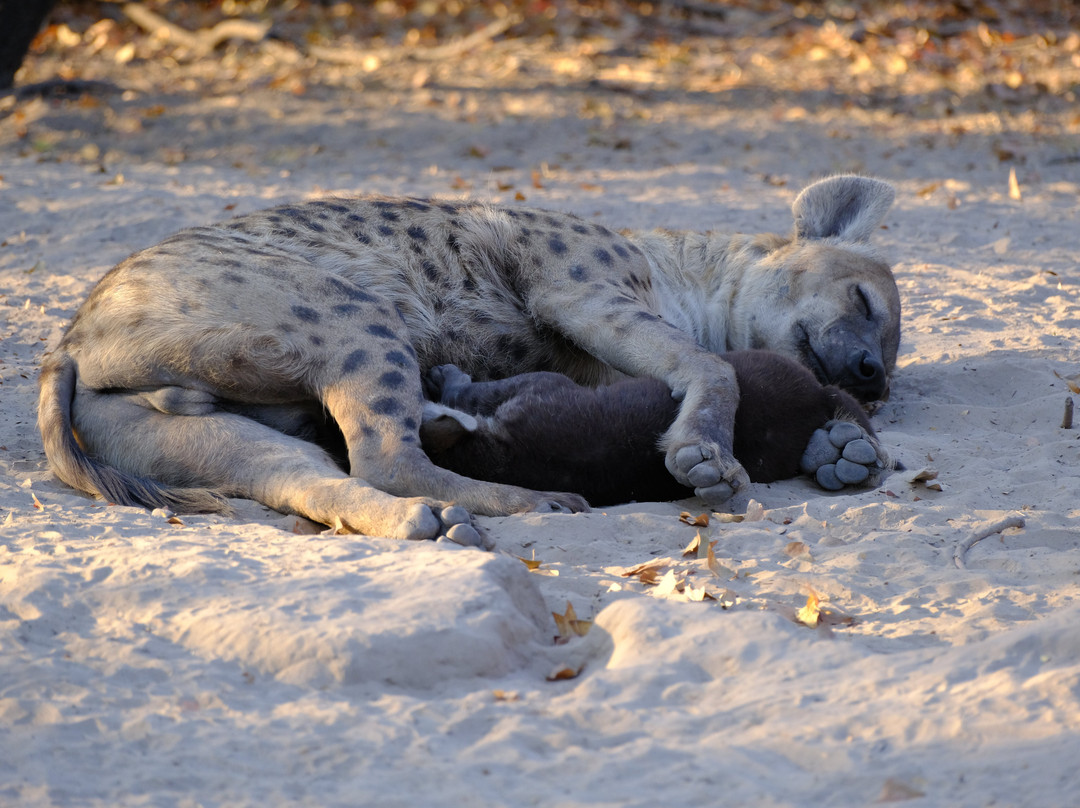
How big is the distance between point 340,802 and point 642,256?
3290mm

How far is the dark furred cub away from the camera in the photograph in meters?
3.46

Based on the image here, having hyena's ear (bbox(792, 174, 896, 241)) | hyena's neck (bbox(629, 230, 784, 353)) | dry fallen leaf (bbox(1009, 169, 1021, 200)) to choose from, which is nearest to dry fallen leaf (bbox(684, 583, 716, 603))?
hyena's neck (bbox(629, 230, 784, 353))

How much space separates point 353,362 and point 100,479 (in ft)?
2.73

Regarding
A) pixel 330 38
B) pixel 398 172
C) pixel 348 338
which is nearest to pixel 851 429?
pixel 348 338

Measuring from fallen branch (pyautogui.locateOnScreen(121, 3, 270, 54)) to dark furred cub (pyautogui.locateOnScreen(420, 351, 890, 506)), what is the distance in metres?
9.42

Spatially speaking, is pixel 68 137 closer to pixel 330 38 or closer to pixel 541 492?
pixel 330 38

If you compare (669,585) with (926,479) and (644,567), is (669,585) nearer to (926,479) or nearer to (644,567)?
(644,567)

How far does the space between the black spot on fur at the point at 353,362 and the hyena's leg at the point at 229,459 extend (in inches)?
11.1

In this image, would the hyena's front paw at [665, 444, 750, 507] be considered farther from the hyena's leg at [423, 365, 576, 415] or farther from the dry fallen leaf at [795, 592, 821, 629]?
the dry fallen leaf at [795, 592, 821, 629]

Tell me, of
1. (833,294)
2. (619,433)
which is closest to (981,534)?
(619,433)

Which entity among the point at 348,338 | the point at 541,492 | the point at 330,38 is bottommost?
the point at 541,492

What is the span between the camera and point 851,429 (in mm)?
3650

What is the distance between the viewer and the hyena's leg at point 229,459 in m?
3.15

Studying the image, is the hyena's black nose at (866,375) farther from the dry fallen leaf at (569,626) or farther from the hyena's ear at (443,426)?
the dry fallen leaf at (569,626)
